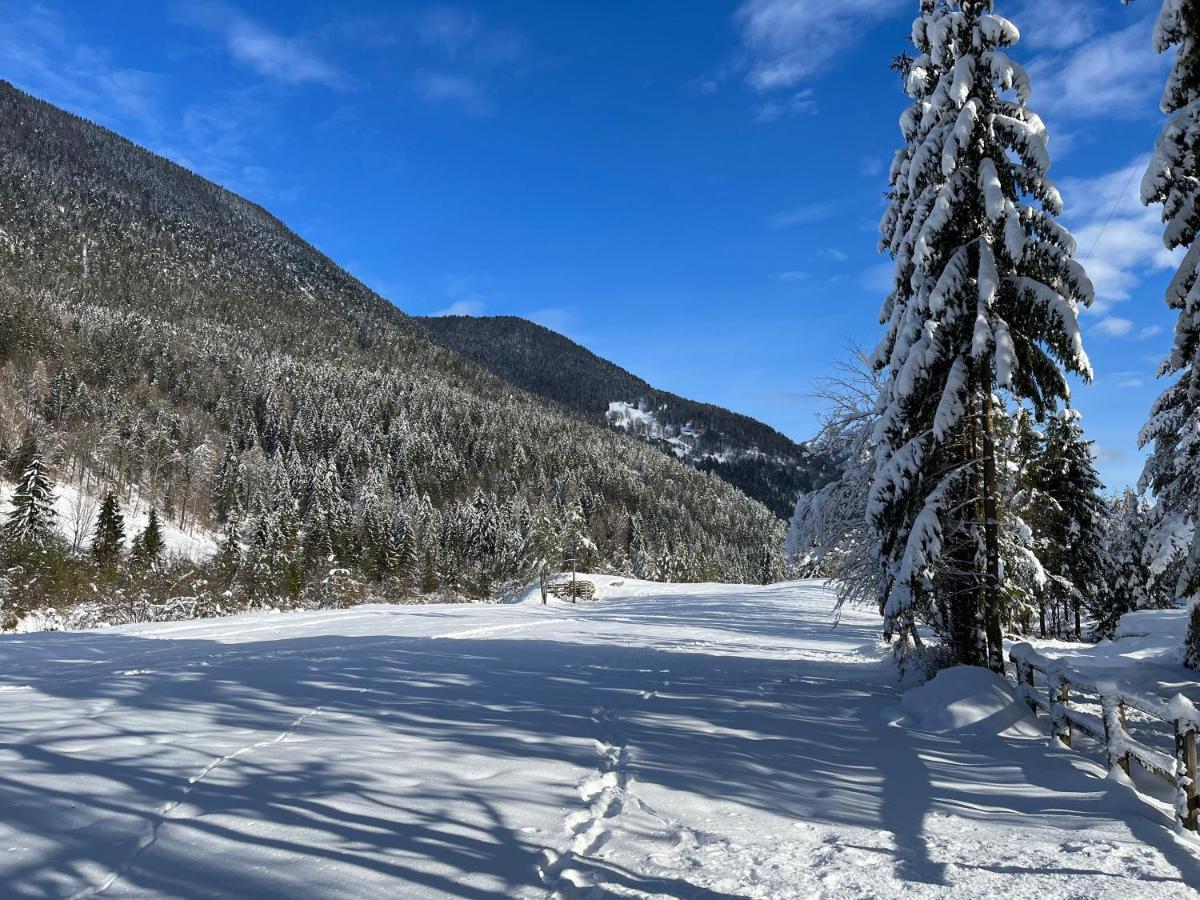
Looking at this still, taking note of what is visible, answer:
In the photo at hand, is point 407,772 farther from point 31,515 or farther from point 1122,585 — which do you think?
point 31,515

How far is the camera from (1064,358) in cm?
1115

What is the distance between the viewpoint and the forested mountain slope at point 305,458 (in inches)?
2805

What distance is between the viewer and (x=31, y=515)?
1885 inches

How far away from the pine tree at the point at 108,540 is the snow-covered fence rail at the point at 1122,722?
61849 mm

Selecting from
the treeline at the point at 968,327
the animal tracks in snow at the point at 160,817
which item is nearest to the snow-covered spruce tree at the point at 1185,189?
the treeline at the point at 968,327

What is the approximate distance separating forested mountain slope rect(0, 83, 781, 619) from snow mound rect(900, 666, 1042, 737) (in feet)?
135

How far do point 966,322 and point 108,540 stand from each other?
214ft

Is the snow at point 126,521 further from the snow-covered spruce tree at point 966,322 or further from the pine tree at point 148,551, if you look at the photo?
the snow-covered spruce tree at point 966,322

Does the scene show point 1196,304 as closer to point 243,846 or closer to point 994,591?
point 994,591

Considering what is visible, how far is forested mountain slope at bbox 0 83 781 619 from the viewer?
71.2 metres

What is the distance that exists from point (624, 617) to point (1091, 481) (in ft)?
70.5

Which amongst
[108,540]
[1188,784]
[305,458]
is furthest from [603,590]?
[305,458]

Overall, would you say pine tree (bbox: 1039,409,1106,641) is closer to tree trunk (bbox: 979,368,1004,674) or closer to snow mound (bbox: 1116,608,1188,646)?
snow mound (bbox: 1116,608,1188,646)

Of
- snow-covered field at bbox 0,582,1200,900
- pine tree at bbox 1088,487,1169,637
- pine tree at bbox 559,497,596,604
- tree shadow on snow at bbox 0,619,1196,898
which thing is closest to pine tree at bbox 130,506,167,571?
pine tree at bbox 559,497,596,604
